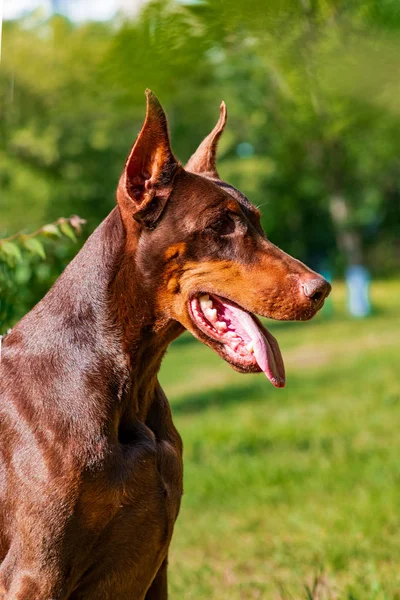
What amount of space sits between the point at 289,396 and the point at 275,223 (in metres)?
25.6

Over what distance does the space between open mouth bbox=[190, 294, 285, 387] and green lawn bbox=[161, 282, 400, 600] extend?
166cm

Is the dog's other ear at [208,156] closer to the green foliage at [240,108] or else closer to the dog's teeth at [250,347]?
the green foliage at [240,108]

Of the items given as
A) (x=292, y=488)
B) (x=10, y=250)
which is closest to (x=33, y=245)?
(x=10, y=250)

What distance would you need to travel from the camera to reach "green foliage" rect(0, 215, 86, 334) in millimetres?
3344

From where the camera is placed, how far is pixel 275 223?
36.9 m

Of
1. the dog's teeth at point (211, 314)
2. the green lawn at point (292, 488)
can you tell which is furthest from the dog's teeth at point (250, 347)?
the green lawn at point (292, 488)

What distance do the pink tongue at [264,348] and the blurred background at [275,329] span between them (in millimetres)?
686

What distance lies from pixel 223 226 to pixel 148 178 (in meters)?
0.27

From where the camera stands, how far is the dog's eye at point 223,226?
2516 mm

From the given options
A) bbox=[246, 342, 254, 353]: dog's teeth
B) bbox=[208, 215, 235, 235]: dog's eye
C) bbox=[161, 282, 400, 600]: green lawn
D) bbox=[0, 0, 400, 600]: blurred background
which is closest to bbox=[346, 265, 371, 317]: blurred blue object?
bbox=[0, 0, 400, 600]: blurred background

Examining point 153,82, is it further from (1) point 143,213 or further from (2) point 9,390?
(2) point 9,390

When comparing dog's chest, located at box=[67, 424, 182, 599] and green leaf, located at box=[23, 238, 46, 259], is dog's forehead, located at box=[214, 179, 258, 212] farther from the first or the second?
green leaf, located at box=[23, 238, 46, 259]

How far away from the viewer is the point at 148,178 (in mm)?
2521

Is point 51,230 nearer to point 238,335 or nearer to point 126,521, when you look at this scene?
point 238,335
